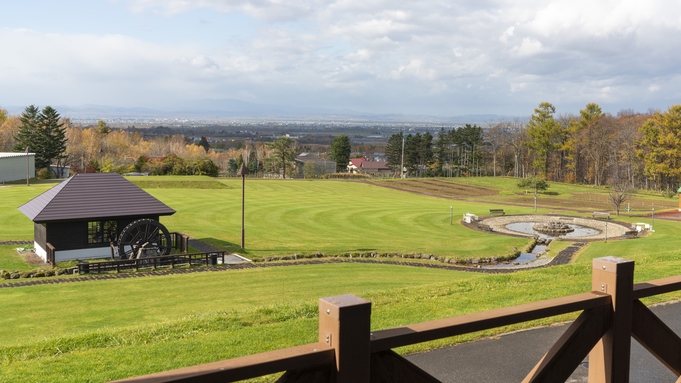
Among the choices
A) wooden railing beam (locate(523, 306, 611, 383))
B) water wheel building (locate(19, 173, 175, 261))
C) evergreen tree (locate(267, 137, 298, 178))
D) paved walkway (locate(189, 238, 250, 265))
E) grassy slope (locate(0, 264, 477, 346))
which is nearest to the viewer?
wooden railing beam (locate(523, 306, 611, 383))

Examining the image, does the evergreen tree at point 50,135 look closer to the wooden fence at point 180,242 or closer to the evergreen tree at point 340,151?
the evergreen tree at point 340,151

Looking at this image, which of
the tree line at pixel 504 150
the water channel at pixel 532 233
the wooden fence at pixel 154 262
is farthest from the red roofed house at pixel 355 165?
the wooden fence at pixel 154 262

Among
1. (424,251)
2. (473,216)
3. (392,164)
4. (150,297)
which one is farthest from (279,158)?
(150,297)

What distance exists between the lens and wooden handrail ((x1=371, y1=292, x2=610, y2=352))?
7.39 ft

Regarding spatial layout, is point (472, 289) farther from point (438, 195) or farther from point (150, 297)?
point (438, 195)

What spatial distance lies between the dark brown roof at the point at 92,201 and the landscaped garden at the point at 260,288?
2.31m

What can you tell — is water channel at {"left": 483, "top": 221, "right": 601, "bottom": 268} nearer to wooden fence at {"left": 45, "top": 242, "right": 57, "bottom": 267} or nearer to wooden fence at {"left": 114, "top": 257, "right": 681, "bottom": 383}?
wooden fence at {"left": 45, "top": 242, "right": 57, "bottom": 267}

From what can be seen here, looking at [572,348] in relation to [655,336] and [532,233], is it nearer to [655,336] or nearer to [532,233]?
[655,336]

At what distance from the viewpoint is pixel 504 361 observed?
5891 millimetres

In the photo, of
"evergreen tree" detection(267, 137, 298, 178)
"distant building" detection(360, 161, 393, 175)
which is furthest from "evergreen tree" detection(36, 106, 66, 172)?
"distant building" detection(360, 161, 393, 175)

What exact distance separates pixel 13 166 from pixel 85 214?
45.2 metres

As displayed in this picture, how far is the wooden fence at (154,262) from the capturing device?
72.8 feet

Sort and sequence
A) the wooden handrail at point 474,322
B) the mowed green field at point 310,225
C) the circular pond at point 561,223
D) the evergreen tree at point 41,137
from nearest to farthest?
1. the wooden handrail at point 474,322
2. the mowed green field at point 310,225
3. the circular pond at point 561,223
4. the evergreen tree at point 41,137

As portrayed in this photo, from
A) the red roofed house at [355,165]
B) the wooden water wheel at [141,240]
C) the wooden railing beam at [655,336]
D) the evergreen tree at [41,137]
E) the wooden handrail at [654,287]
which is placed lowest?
the wooden water wheel at [141,240]
